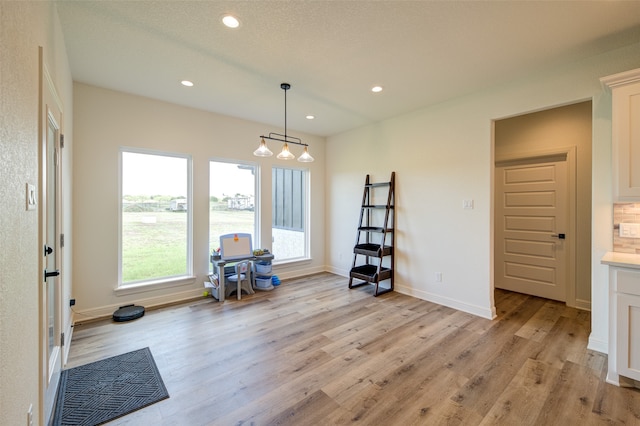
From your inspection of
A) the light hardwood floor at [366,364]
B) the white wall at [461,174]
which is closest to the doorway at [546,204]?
the light hardwood floor at [366,364]

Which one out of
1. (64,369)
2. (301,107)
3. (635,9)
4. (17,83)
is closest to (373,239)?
(301,107)

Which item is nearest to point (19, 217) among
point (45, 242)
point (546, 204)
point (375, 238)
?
point (45, 242)

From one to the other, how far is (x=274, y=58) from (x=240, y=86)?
79 cm

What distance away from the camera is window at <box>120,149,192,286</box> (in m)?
3.58

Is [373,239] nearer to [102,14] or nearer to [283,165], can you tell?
[283,165]

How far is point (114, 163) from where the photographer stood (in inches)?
134

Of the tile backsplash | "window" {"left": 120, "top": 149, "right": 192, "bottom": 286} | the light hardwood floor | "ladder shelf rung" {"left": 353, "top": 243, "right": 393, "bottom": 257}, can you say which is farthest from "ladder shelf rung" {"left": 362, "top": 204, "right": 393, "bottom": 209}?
"window" {"left": 120, "top": 149, "right": 192, "bottom": 286}

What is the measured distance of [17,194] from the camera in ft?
3.68

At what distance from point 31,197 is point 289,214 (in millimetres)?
4053

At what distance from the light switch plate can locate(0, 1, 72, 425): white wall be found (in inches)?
1.3

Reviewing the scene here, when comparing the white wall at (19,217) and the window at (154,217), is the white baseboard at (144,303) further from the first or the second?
the white wall at (19,217)

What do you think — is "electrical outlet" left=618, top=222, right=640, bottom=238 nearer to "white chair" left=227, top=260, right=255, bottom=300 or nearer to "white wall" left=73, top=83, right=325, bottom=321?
"white chair" left=227, top=260, right=255, bottom=300

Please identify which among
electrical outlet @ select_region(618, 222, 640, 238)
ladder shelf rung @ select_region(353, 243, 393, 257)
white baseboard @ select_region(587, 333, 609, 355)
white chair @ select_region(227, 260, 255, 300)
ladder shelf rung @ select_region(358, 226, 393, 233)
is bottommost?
white baseboard @ select_region(587, 333, 609, 355)

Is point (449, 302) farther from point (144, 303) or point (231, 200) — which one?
point (144, 303)
